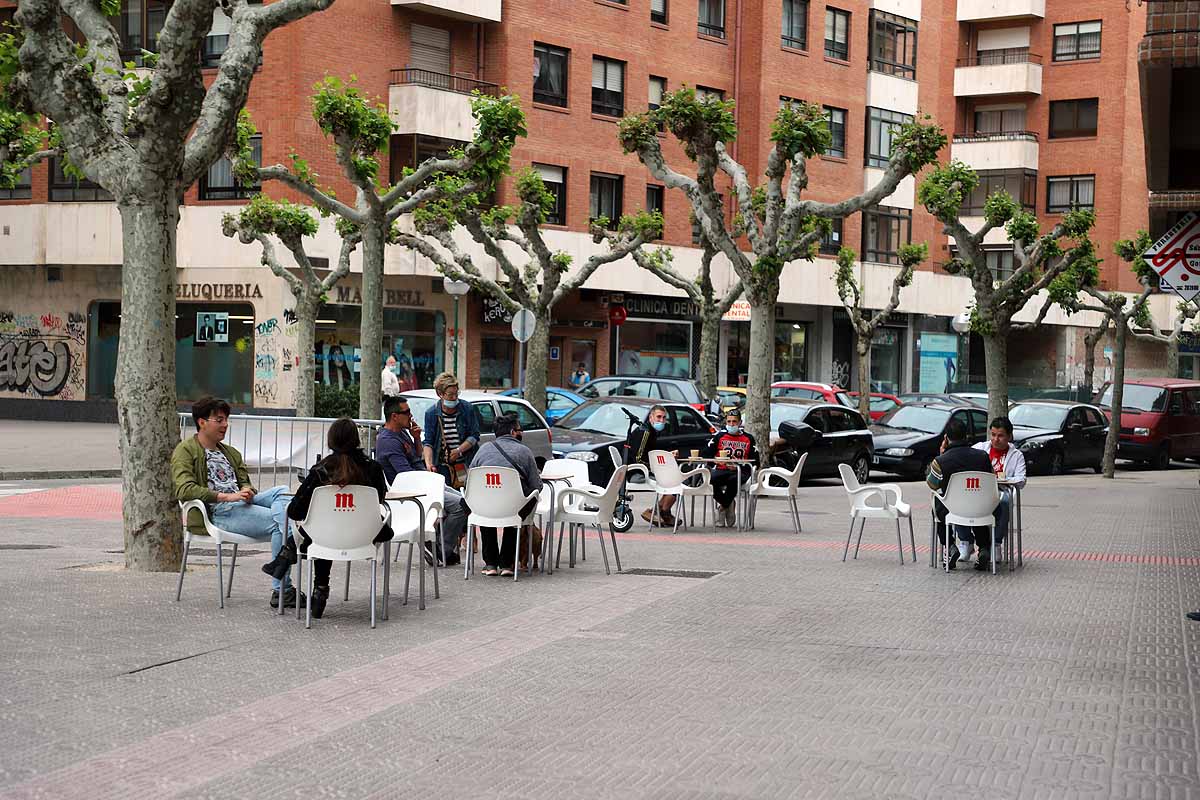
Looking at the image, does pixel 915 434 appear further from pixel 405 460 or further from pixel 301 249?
pixel 405 460

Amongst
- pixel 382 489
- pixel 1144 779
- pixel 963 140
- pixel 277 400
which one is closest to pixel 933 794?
pixel 1144 779

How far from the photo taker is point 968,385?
59750mm

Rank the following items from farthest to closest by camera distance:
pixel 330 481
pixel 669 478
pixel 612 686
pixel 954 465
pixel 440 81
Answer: pixel 440 81, pixel 669 478, pixel 954 465, pixel 330 481, pixel 612 686

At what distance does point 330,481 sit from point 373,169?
14848mm

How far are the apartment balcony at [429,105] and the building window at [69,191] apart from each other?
7821 mm

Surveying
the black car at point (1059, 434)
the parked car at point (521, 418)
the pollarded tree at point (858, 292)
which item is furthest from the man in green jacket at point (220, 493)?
the pollarded tree at point (858, 292)

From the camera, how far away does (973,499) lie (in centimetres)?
1359

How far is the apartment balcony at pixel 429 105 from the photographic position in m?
39.1

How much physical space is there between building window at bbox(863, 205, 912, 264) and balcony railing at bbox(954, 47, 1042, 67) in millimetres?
10575

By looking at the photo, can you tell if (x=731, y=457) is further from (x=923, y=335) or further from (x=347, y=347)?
(x=923, y=335)

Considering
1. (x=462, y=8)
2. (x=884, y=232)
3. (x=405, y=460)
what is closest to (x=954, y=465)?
(x=405, y=460)

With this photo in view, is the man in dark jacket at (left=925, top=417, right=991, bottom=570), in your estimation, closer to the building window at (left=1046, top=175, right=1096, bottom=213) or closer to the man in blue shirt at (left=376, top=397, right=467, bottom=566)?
the man in blue shirt at (left=376, top=397, right=467, bottom=566)

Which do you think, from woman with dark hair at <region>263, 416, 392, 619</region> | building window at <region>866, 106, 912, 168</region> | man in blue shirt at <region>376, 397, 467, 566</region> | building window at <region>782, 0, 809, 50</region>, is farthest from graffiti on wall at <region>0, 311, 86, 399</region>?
woman with dark hair at <region>263, 416, 392, 619</region>

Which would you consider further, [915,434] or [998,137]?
[998,137]
